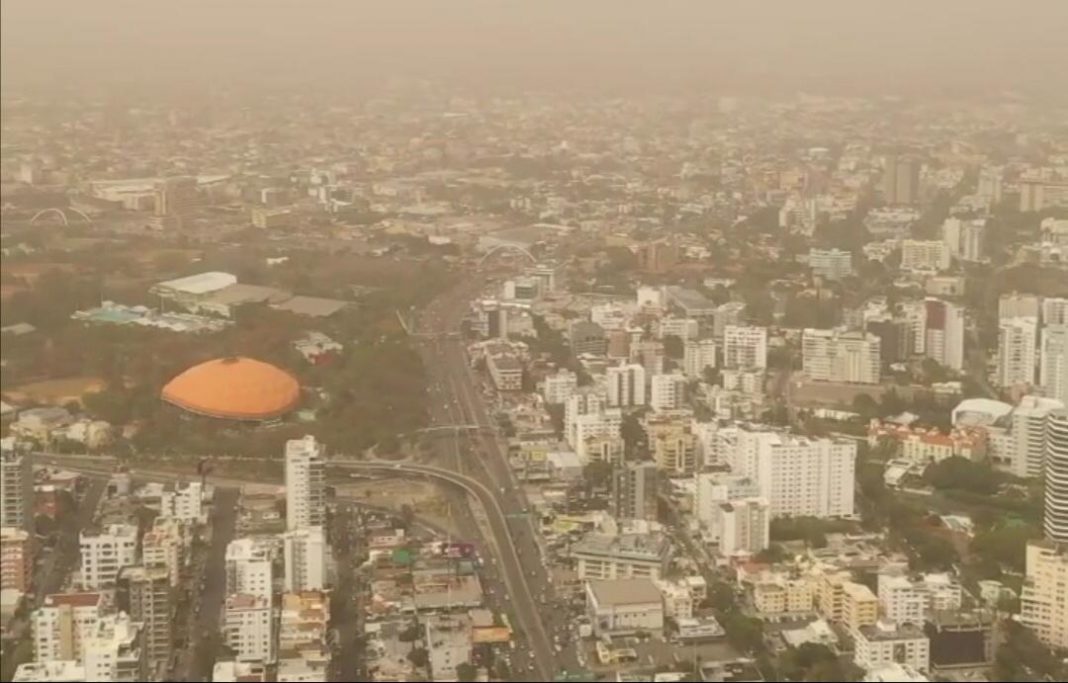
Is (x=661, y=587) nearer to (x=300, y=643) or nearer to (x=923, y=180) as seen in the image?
(x=300, y=643)

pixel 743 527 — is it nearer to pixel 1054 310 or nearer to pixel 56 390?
pixel 56 390

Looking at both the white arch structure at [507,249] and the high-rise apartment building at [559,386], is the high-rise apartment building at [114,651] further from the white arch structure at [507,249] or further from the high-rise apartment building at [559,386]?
the white arch structure at [507,249]

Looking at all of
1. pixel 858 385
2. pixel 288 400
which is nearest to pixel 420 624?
pixel 288 400

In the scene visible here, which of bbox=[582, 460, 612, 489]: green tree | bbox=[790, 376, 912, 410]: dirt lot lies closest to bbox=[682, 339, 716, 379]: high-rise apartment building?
bbox=[790, 376, 912, 410]: dirt lot

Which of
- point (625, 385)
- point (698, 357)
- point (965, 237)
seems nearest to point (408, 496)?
point (625, 385)

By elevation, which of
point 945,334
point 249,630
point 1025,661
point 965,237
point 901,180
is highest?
point 901,180

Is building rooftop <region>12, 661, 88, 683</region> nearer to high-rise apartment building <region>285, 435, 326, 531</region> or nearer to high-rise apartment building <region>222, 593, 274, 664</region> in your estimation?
high-rise apartment building <region>222, 593, 274, 664</region>
